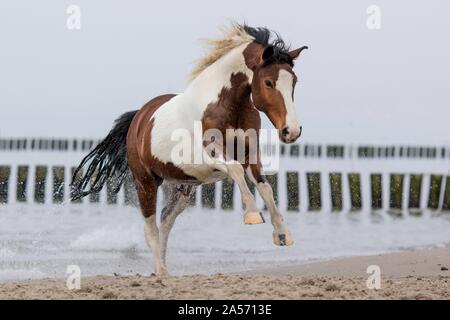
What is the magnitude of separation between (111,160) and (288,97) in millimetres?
4384

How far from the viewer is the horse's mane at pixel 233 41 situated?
10672 millimetres

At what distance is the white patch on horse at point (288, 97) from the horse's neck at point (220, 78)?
64 cm

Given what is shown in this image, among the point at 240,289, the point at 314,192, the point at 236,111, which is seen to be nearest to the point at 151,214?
the point at 236,111

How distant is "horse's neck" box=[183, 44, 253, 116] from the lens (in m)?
10.6

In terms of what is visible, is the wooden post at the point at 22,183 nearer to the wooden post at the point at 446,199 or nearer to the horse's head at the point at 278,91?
the wooden post at the point at 446,199

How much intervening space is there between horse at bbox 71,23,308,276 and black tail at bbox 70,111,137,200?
1.2 inches

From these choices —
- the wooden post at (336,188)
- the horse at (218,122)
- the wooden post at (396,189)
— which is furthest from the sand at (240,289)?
the wooden post at (396,189)

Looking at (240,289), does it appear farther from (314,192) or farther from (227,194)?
(314,192)

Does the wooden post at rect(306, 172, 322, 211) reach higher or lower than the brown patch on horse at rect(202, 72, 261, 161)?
lower

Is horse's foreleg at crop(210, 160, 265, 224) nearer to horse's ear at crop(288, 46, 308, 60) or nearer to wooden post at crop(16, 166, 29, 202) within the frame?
horse's ear at crop(288, 46, 308, 60)

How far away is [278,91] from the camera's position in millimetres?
9836

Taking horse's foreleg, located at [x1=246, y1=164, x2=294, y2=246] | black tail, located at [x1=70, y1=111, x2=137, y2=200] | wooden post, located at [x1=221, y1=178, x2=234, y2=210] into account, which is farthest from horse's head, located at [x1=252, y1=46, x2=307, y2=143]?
wooden post, located at [x1=221, y1=178, x2=234, y2=210]
